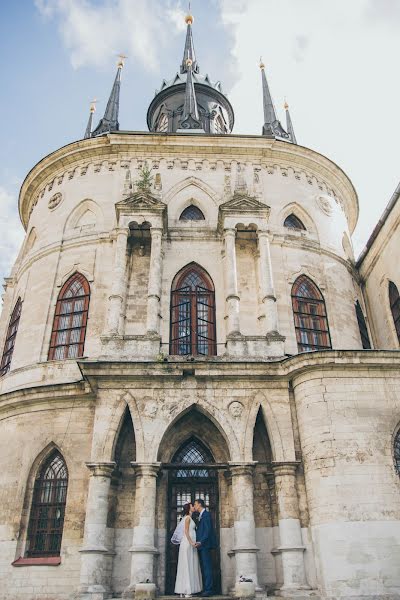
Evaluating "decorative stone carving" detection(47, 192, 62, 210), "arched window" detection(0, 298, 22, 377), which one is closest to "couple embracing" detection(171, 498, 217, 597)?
"arched window" detection(0, 298, 22, 377)

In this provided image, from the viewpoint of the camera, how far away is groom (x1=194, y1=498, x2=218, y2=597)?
412 inches

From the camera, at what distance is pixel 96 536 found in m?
10.7

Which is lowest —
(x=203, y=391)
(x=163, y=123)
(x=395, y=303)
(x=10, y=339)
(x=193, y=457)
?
(x=193, y=457)

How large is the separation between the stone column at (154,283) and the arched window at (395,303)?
7.63 m

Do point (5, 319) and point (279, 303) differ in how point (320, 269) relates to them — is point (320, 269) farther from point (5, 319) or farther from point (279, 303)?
point (5, 319)

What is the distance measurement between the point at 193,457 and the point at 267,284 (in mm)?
5232

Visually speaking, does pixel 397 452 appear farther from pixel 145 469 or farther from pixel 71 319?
pixel 71 319

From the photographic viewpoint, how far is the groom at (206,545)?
1046 centimetres

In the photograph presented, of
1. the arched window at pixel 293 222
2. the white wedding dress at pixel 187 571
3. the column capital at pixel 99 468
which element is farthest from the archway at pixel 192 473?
the arched window at pixel 293 222

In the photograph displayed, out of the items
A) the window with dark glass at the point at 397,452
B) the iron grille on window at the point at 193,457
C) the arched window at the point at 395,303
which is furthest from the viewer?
the arched window at the point at 395,303

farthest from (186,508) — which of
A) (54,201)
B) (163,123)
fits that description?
(163,123)

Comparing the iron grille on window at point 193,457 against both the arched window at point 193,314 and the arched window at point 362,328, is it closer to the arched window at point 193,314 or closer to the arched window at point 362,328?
the arched window at point 193,314

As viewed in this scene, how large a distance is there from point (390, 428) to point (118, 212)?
31.5ft

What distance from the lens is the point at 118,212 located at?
15.3 m
